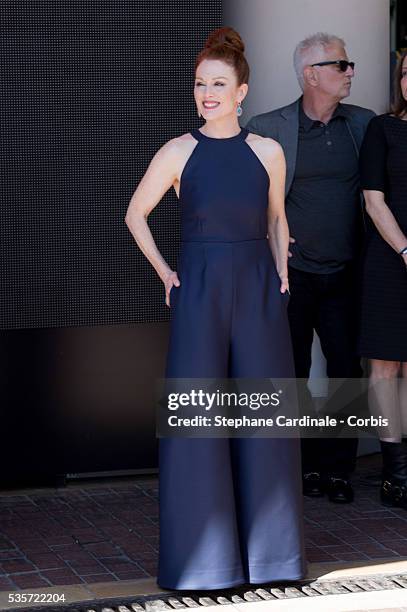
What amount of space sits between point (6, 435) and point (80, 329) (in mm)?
646

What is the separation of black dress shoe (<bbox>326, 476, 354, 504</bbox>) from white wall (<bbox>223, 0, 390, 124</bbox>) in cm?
196

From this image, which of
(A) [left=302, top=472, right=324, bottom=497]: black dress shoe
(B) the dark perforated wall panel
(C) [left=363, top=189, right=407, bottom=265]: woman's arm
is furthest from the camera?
(A) [left=302, top=472, right=324, bottom=497]: black dress shoe

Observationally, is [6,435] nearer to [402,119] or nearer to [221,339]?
[221,339]

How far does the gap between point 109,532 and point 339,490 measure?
1.22m

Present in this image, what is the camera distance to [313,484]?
6.57m

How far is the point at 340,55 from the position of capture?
638 cm

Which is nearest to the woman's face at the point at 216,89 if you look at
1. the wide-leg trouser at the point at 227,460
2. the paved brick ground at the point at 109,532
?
the wide-leg trouser at the point at 227,460

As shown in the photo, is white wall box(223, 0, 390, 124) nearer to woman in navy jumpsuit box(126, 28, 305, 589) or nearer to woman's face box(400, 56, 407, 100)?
woman's face box(400, 56, 407, 100)

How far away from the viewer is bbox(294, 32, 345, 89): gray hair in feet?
20.9

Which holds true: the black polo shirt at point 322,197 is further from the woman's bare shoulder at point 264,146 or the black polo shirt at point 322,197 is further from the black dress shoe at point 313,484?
the woman's bare shoulder at point 264,146

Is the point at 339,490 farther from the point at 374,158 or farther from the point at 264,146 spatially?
the point at 264,146

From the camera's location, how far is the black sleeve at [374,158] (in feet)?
20.1

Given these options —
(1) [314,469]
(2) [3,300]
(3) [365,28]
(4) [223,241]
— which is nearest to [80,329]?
(2) [3,300]

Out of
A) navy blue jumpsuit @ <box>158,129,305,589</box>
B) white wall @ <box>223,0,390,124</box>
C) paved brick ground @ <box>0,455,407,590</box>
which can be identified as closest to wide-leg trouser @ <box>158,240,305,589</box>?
navy blue jumpsuit @ <box>158,129,305,589</box>
